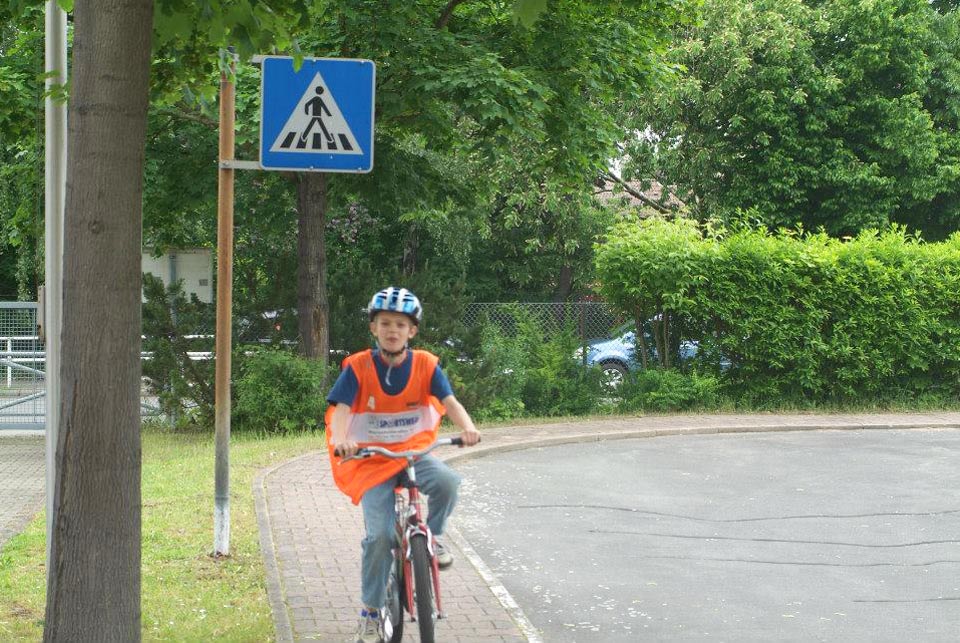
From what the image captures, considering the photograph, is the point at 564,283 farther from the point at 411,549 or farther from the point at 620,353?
the point at 411,549

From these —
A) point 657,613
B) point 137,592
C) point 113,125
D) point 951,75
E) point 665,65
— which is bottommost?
point 657,613

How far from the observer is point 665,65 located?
16.0 metres

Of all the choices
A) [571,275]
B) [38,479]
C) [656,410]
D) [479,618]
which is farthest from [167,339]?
[571,275]

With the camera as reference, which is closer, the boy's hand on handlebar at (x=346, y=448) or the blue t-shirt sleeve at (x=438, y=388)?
the boy's hand on handlebar at (x=346, y=448)

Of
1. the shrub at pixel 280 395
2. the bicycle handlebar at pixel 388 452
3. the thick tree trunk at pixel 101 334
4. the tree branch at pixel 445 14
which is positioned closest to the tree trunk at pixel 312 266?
the shrub at pixel 280 395

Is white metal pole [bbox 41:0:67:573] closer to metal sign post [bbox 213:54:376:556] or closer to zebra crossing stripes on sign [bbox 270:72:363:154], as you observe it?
metal sign post [bbox 213:54:376:556]

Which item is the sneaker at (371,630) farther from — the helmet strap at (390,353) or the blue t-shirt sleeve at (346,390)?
the helmet strap at (390,353)

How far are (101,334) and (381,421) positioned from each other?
145 centimetres

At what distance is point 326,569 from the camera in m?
7.41

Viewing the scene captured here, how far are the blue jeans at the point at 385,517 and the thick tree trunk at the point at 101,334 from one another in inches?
43.2

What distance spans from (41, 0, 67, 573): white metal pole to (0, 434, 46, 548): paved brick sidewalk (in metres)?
2.77

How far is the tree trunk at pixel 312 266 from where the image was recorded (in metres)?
15.4

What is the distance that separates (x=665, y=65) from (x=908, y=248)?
5376mm

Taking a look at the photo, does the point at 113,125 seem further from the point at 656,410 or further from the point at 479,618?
the point at 656,410
